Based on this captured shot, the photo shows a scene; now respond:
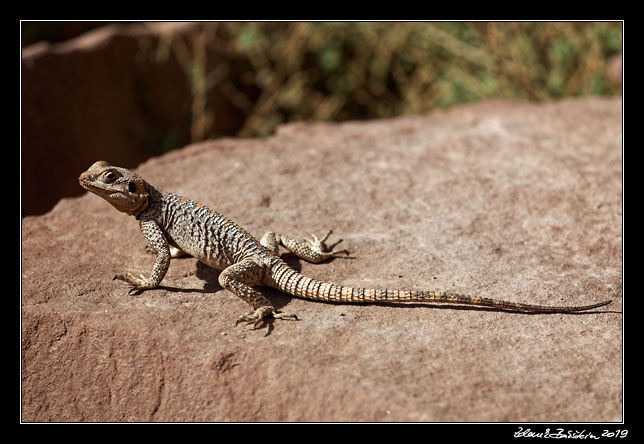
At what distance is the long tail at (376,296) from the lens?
4812 millimetres

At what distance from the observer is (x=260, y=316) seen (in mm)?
4711

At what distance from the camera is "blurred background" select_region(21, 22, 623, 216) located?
8.95 meters

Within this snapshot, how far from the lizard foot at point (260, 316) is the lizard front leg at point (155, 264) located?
0.89 metres

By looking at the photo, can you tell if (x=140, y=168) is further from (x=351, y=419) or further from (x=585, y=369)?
(x=585, y=369)

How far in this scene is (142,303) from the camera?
4992 mm

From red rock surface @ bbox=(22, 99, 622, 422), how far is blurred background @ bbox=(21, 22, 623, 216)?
91.8 inches

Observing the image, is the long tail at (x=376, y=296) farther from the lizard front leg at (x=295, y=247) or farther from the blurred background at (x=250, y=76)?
the blurred background at (x=250, y=76)

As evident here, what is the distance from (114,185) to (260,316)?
171cm

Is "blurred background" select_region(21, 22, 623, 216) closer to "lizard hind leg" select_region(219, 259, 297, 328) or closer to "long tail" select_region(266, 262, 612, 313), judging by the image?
"lizard hind leg" select_region(219, 259, 297, 328)

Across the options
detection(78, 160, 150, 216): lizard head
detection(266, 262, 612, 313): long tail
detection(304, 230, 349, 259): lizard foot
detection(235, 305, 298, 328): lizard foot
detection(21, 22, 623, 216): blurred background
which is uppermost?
detection(21, 22, 623, 216): blurred background

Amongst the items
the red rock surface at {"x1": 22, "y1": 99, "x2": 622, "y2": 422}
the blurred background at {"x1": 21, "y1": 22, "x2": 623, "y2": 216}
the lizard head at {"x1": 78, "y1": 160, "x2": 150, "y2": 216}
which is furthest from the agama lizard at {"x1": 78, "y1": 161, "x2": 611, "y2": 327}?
the blurred background at {"x1": 21, "y1": 22, "x2": 623, "y2": 216}

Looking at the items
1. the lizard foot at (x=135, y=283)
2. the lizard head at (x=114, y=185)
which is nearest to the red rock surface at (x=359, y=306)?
the lizard foot at (x=135, y=283)

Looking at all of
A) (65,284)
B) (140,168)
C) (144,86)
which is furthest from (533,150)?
(144,86)

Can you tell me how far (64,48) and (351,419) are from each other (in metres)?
7.52
